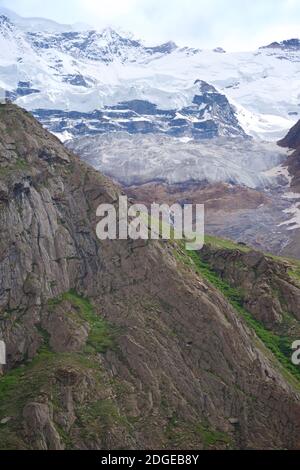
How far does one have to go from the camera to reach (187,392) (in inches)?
2078

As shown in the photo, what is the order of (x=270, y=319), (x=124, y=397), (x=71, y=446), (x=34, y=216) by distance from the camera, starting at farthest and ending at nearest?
1. (x=270, y=319)
2. (x=34, y=216)
3. (x=124, y=397)
4. (x=71, y=446)

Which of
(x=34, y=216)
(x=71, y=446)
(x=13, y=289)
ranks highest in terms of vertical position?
(x=34, y=216)

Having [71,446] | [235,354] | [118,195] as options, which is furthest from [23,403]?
[118,195]

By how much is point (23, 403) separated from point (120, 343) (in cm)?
809

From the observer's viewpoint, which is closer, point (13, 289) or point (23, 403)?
point (23, 403)

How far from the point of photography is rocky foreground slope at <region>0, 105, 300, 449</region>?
49.3 metres

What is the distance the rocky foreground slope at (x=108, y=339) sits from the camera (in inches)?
1943

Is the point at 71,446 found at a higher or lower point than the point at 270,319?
lower

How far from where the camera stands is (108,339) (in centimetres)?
5478

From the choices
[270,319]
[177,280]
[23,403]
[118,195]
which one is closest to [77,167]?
[118,195]

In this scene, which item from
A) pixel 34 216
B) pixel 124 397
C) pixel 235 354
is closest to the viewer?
pixel 124 397

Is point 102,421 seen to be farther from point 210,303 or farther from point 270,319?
point 270,319

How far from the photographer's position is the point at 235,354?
55.4 m

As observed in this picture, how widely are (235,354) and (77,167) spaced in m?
18.4
